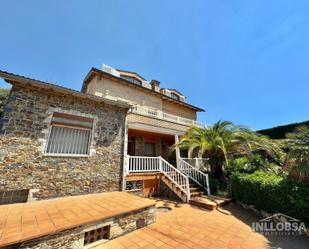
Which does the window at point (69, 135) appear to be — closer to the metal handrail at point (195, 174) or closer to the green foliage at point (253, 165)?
the metal handrail at point (195, 174)

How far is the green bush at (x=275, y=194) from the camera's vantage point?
163 inches

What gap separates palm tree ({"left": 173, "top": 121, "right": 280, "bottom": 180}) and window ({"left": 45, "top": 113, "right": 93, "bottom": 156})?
529 cm

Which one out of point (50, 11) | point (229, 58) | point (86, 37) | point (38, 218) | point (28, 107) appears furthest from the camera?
point (229, 58)

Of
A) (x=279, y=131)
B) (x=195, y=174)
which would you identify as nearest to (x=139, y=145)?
(x=195, y=174)

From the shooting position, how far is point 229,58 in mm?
9797

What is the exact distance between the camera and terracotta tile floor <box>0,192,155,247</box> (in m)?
2.54

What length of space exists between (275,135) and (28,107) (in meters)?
19.1

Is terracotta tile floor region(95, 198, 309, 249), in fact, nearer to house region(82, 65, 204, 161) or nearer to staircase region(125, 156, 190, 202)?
staircase region(125, 156, 190, 202)

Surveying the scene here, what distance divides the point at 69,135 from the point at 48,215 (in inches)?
120

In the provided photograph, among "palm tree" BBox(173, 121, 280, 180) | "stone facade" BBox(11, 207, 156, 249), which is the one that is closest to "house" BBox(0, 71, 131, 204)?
"stone facade" BBox(11, 207, 156, 249)

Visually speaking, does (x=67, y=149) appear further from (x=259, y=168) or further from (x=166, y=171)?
(x=259, y=168)

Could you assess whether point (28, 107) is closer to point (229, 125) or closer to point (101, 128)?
point (101, 128)

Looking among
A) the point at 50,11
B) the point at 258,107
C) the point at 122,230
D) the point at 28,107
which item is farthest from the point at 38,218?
the point at 258,107

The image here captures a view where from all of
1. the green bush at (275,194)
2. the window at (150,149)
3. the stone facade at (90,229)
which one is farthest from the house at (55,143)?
the green bush at (275,194)
